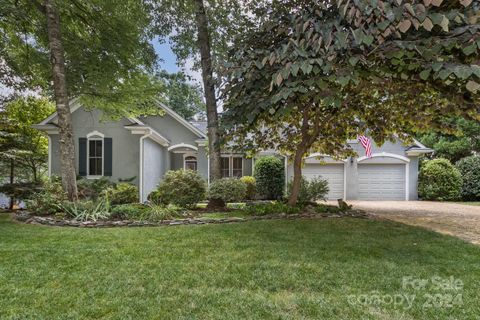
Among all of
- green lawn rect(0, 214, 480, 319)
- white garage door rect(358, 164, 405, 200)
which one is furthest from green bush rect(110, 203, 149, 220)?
→ white garage door rect(358, 164, 405, 200)

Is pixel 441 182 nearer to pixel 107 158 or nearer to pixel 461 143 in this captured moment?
pixel 461 143

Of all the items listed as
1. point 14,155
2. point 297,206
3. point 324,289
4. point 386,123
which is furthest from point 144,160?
point 324,289

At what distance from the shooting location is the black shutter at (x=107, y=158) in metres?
12.8

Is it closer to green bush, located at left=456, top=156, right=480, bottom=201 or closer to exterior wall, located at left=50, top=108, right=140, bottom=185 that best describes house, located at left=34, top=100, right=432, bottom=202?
exterior wall, located at left=50, top=108, right=140, bottom=185

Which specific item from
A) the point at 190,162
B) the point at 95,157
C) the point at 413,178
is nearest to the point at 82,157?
the point at 95,157

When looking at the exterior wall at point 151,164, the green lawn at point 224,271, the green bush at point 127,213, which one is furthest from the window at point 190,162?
the green lawn at point 224,271

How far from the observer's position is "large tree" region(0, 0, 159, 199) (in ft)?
31.8

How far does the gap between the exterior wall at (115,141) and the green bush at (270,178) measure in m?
5.95

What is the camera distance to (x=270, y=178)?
14734 millimetres

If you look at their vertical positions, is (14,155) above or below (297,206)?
above

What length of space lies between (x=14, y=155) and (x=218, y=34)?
8637mm

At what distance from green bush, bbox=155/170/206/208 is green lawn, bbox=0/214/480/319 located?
2.55 m

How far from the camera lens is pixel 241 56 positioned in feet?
18.7

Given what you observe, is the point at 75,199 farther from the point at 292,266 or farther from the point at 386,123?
the point at 386,123
